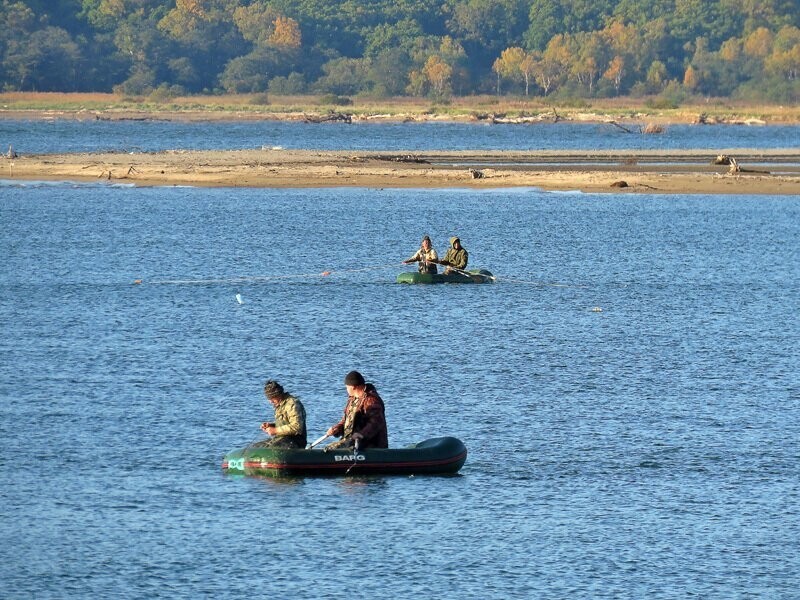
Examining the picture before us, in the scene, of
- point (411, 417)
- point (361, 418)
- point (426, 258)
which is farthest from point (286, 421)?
point (426, 258)

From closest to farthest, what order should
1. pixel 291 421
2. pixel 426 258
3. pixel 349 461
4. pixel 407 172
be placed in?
pixel 349 461, pixel 291 421, pixel 426 258, pixel 407 172

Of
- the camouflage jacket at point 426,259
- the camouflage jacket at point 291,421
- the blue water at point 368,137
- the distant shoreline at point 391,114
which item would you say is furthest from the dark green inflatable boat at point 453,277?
the distant shoreline at point 391,114

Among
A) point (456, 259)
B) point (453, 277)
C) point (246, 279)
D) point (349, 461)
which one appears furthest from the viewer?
point (246, 279)

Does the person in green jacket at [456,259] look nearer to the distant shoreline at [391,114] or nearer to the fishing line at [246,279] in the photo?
the fishing line at [246,279]

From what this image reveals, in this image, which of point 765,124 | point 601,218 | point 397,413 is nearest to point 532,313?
point 397,413

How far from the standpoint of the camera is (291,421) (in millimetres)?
21750

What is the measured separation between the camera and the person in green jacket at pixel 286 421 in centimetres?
2170

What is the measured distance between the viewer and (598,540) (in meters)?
19.0

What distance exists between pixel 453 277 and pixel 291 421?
2077 cm

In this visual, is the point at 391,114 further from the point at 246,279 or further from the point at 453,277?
the point at 453,277

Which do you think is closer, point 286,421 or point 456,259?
point 286,421

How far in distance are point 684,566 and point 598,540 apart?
48.1 inches

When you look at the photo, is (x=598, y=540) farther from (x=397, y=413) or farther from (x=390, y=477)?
(x=397, y=413)

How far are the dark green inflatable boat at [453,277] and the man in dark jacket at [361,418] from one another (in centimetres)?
2052
